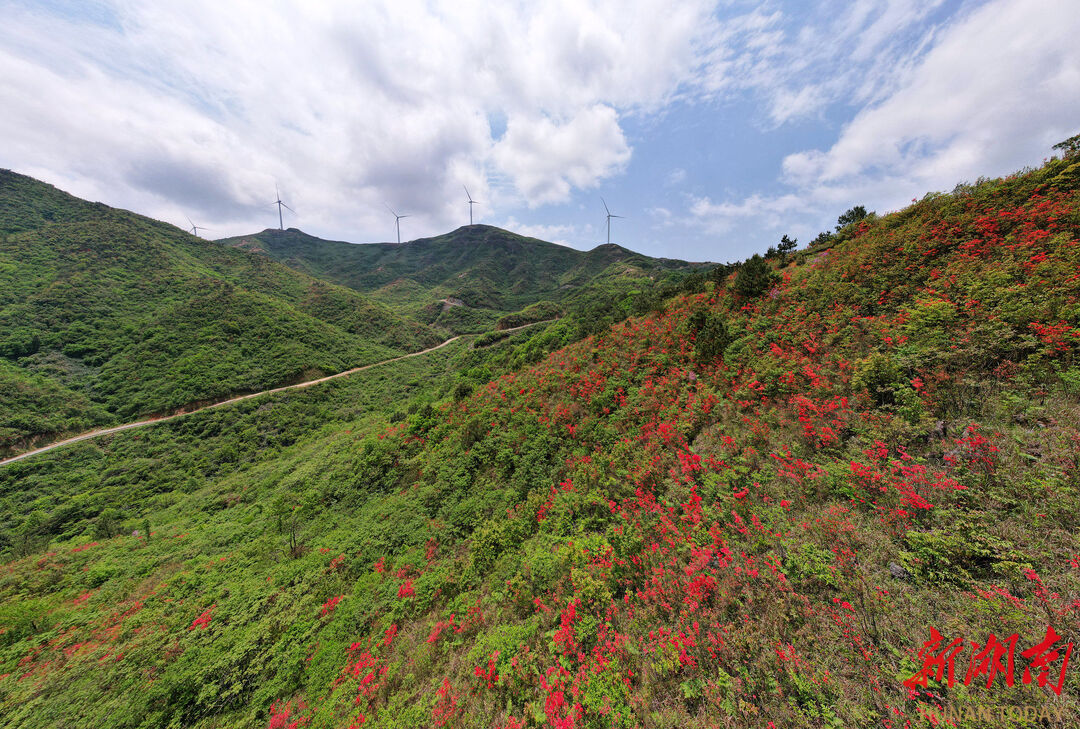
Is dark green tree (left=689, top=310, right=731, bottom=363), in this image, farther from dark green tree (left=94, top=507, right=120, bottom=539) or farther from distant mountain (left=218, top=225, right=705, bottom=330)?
distant mountain (left=218, top=225, right=705, bottom=330)

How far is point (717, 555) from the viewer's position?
626 cm

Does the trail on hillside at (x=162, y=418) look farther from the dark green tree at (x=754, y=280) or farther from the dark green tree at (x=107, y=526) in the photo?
the dark green tree at (x=754, y=280)

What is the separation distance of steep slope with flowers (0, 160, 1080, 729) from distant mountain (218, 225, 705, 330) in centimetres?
6774

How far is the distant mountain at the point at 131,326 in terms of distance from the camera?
113 ft

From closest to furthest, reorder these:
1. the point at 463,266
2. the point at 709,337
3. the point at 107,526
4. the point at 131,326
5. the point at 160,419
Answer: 1. the point at 709,337
2. the point at 107,526
3. the point at 160,419
4. the point at 131,326
5. the point at 463,266

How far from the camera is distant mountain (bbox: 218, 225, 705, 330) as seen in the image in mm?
98000

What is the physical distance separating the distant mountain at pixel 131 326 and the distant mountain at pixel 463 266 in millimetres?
30601

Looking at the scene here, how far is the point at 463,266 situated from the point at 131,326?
112 meters

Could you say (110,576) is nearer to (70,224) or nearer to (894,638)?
(894,638)
